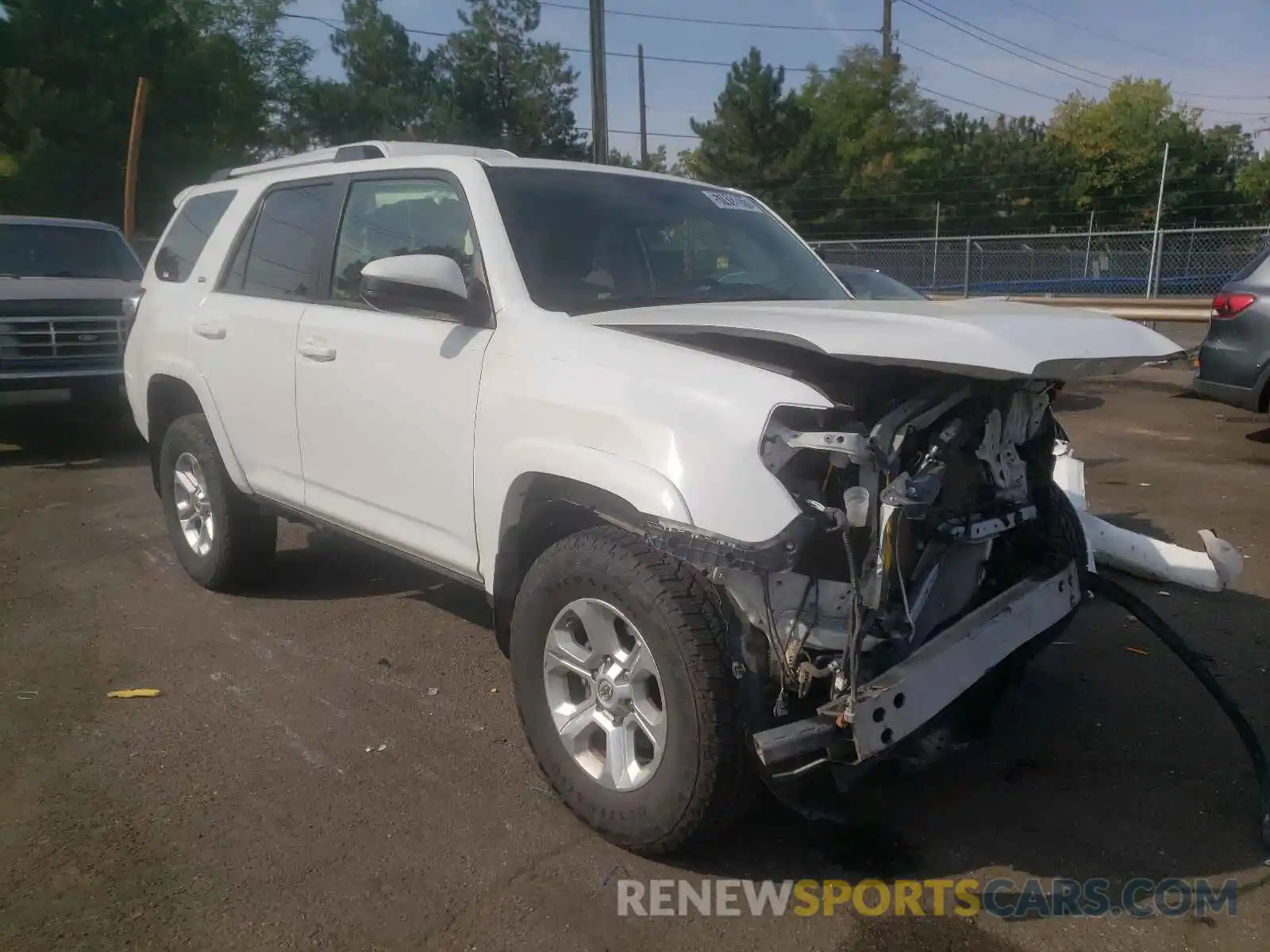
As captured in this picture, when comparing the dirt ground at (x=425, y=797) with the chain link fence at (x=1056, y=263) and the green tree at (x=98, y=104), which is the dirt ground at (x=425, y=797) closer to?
the chain link fence at (x=1056, y=263)

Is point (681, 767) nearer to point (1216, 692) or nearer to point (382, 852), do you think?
point (382, 852)

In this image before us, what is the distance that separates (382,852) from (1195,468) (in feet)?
23.8

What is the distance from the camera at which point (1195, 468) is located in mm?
8234

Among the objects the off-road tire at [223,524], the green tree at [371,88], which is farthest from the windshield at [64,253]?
the green tree at [371,88]

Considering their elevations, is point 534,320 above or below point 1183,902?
above

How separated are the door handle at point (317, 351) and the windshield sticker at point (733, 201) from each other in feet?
5.46

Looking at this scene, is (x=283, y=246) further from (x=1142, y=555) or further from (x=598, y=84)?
(x=598, y=84)

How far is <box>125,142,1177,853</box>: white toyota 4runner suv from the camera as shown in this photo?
8.94 feet

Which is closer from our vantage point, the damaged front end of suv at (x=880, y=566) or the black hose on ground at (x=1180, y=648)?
the damaged front end of suv at (x=880, y=566)

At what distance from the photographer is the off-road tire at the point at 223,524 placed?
5.12 metres

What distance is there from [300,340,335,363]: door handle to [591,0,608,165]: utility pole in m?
10.6

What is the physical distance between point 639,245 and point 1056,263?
64.5 ft

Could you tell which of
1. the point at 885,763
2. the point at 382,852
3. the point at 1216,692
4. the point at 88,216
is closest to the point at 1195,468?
the point at 1216,692

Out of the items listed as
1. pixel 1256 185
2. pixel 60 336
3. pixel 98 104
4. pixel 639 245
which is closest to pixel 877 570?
pixel 639 245
